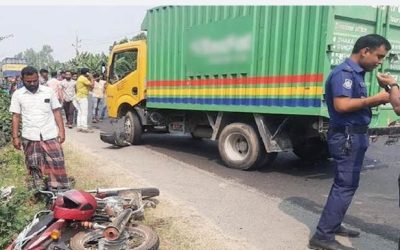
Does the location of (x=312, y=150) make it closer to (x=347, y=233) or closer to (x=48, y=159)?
(x=347, y=233)

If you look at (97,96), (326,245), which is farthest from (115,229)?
(97,96)

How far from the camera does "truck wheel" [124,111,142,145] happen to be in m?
9.62

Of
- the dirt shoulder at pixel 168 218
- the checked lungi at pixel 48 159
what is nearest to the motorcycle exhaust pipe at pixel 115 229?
the dirt shoulder at pixel 168 218

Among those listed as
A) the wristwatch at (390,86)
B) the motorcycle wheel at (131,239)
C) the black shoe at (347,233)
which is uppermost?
the wristwatch at (390,86)

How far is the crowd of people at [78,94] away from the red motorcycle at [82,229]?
7.34m

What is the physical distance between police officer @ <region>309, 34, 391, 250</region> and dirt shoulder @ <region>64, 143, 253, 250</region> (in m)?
0.78

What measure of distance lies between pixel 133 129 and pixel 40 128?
15.3ft

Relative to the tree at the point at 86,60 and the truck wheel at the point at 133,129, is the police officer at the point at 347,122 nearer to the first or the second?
the truck wheel at the point at 133,129

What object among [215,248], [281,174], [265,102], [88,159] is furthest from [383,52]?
[88,159]

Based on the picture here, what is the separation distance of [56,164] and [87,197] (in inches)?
58.8

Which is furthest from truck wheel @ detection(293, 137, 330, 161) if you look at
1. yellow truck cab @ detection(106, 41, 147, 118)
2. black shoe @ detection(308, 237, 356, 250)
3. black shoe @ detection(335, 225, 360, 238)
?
black shoe @ detection(308, 237, 356, 250)

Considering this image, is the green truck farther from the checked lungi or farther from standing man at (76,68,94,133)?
the checked lungi

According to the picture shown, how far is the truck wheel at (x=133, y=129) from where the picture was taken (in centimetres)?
962

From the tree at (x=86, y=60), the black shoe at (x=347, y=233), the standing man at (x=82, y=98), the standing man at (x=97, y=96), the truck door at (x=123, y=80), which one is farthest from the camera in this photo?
the tree at (x=86, y=60)
